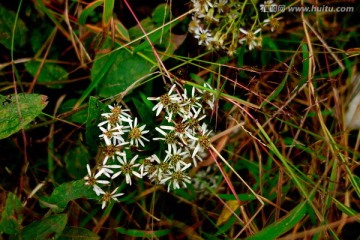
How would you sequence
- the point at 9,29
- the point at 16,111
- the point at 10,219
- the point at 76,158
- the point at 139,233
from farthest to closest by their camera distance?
the point at 9,29 → the point at 76,158 → the point at 139,233 → the point at 16,111 → the point at 10,219

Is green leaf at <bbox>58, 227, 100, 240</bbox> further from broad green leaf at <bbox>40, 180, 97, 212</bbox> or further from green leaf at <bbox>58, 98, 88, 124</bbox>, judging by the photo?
green leaf at <bbox>58, 98, 88, 124</bbox>

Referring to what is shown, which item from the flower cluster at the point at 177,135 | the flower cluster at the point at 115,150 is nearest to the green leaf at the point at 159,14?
the flower cluster at the point at 177,135

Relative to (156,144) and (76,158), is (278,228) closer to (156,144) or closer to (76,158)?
(156,144)

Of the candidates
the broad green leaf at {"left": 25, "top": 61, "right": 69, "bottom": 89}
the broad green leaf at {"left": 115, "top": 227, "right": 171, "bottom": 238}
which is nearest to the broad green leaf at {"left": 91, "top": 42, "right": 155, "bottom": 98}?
the broad green leaf at {"left": 25, "top": 61, "right": 69, "bottom": 89}

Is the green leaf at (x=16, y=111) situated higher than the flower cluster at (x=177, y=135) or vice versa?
the green leaf at (x=16, y=111)

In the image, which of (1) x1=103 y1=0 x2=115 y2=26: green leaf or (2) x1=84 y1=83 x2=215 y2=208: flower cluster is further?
(1) x1=103 y1=0 x2=115 y2=26: green leaf

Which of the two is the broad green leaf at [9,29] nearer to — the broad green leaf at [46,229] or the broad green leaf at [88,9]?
the broad green leaf at [88,9]

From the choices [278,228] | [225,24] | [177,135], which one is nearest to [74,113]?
[177,135]
